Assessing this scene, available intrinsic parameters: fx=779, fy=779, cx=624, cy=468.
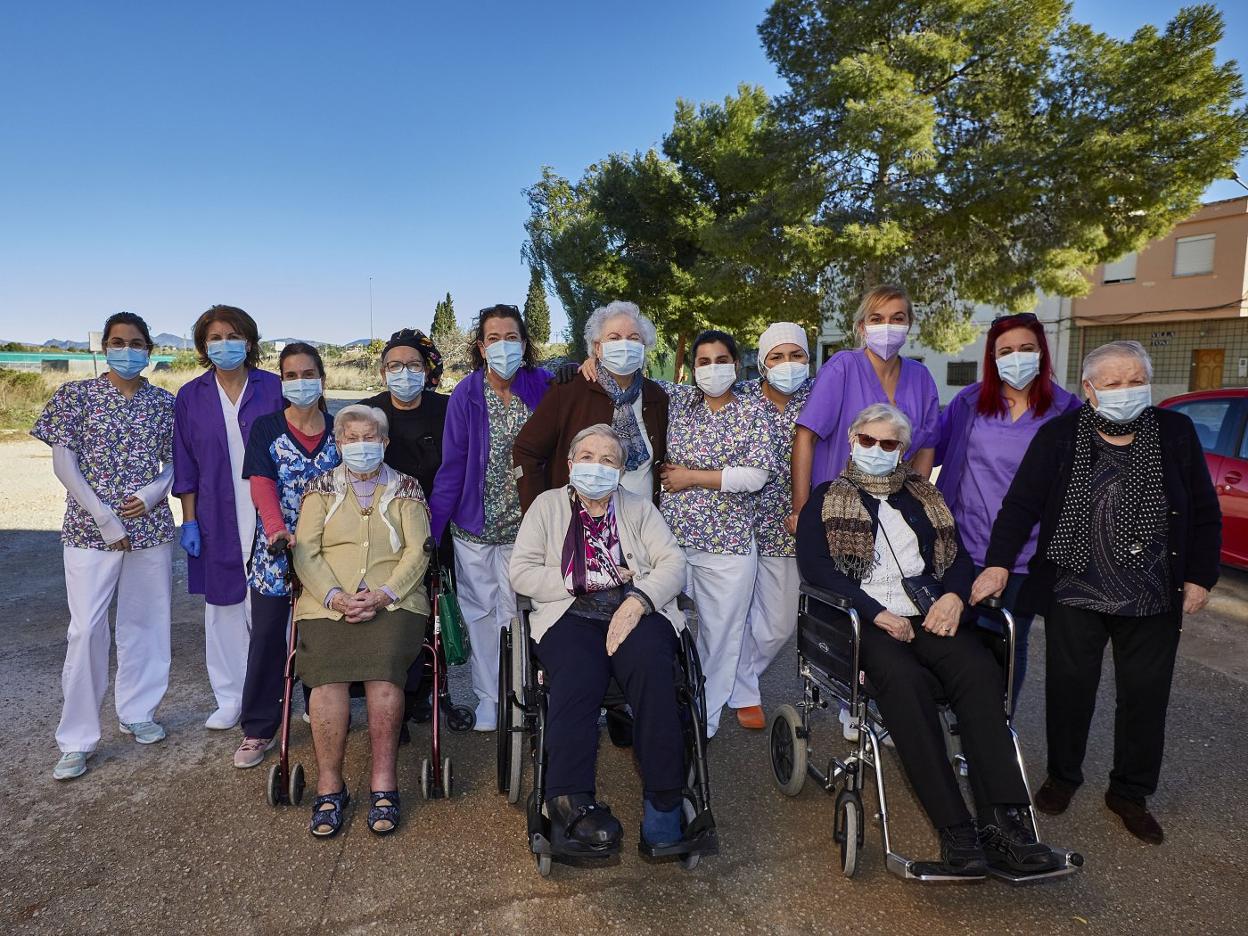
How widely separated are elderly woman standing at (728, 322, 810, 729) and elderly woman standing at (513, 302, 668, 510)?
1.81 feet

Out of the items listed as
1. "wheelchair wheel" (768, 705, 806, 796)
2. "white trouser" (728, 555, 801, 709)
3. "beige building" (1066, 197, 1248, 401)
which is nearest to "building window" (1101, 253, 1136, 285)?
"beige building" (1066, 197, 1248, 401)

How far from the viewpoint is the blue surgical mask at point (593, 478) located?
2979 millimetres

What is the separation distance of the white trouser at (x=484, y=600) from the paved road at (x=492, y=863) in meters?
0.30

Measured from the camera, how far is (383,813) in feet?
9.17

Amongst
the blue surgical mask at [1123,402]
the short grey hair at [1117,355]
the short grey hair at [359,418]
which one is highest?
the short grey hair at [1117,355]

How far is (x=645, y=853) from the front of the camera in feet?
8.16

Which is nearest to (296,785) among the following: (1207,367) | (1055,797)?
(1055,797)

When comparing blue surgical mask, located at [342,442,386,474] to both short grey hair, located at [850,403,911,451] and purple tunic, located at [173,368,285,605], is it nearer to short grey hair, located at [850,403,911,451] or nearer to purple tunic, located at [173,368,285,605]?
purple tunic, located at [173,368,285,605]

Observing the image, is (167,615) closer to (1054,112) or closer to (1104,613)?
(1104,613)

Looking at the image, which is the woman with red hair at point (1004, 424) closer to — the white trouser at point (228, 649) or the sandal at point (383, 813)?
the sandal at point (383, 813)

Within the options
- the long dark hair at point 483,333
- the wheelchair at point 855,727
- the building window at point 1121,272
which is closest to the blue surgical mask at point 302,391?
the long dark hair at point 483,333

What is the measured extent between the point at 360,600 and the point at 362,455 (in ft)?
1.92

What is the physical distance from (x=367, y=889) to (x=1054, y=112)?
51.0ft

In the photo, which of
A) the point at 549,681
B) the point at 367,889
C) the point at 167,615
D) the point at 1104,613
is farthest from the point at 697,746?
the point at 167,615
